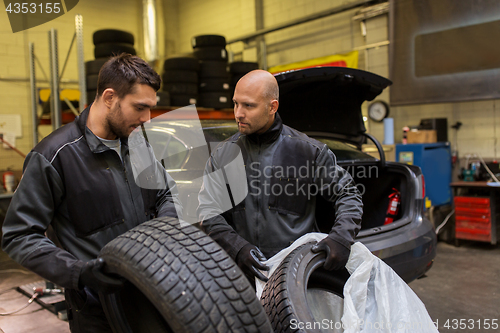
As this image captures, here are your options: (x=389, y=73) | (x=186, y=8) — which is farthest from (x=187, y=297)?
(x=186, y=8)

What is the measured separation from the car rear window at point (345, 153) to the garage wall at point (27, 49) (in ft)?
18.2

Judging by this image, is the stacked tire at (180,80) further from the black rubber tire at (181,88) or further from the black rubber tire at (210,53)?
the black rubber tire at (210,53)

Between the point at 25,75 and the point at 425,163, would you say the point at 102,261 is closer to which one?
the point at 425,163

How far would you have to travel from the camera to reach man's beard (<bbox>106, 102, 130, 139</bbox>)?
1354mm

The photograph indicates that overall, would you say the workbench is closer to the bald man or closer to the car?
the car

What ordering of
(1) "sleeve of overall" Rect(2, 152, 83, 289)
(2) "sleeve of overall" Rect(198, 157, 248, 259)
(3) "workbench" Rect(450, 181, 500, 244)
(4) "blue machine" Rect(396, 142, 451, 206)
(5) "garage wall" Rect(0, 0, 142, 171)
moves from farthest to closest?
(5) "garage wall" Rect(0, 0, 142, 171)
(4) "blue machine" Rect(396, 142, 451, 206)
(3) "workbench" Rect(450, 181, 500, 244)
(2) "sleeve of overall" Rect(198, 157, 248, 259)
(1) "sleeve of overall" Rect(2, 152, 83, 289)

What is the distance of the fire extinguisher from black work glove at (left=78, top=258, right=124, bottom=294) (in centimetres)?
203

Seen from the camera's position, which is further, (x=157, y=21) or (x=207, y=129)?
(x=157, y=21)

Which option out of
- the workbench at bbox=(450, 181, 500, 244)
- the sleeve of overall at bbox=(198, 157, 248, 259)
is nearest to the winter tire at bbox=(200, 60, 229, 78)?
the workbench at bbox=(450, 181, 500, 244)

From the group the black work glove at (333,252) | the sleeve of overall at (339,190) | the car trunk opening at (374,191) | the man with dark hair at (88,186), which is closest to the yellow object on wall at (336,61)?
the car trunk opening at (374,191)

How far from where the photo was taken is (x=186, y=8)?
378 inches

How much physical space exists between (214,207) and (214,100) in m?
5.07

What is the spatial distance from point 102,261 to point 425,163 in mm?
4601

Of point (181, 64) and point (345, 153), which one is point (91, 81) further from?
point (345, 153)
